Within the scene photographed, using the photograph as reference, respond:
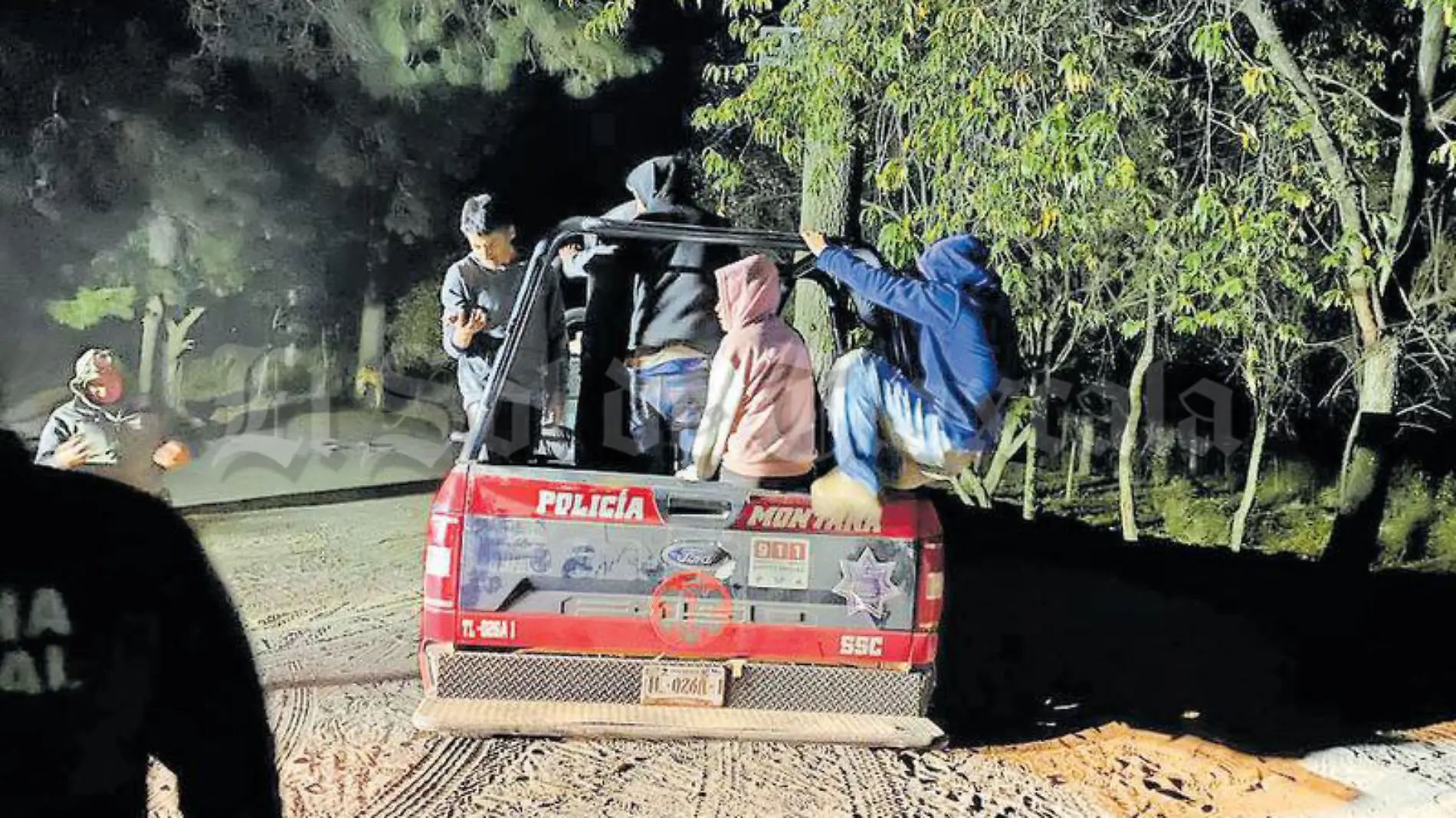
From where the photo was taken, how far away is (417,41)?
14359mm

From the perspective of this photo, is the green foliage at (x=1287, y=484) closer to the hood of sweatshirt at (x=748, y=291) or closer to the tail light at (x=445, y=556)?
the hood of sweatshirt at (x=748, y=291)

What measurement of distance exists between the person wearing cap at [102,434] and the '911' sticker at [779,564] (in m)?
3.60

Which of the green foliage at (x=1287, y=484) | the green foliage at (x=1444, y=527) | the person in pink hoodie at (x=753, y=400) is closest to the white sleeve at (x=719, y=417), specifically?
the person in pink hoodie at (x=753, y=400)

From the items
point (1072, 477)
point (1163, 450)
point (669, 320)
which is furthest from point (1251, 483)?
point (669, 320)

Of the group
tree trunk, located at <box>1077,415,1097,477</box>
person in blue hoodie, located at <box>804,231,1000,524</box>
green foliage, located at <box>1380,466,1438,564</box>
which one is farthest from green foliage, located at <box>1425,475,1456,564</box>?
person in blue hoodie, located at <box>804,231,1000,524</box>

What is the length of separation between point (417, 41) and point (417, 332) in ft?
27.6

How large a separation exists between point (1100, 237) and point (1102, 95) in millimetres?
3425

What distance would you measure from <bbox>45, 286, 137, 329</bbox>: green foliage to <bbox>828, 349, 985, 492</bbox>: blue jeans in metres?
15.2

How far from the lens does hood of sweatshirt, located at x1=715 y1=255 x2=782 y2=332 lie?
16.0ft

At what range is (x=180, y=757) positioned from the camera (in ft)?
5.97

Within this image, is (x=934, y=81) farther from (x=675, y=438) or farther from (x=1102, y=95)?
(x=675, y=438)

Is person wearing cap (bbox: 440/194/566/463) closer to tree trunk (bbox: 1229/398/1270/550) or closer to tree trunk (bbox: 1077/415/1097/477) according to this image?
tree trunk (bbox: 1229/398/1270/550)

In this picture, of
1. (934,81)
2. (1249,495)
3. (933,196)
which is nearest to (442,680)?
(934,81)

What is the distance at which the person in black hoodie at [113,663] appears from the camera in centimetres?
166
